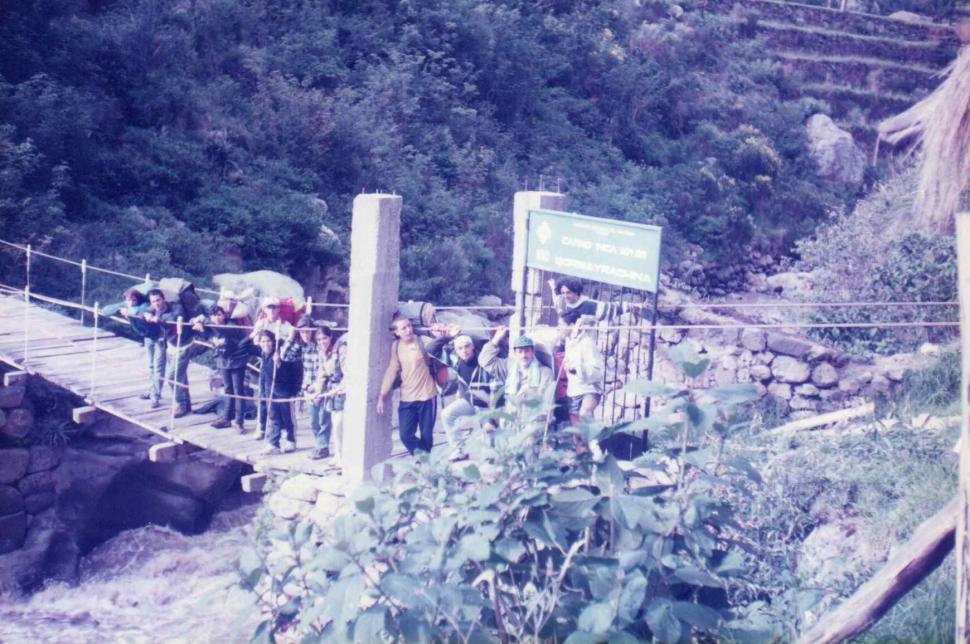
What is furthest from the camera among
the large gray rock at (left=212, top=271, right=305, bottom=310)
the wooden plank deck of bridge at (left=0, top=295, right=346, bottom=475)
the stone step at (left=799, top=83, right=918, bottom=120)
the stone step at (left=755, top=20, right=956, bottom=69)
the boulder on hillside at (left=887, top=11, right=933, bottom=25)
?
the boulder on hillside at (left=887, top=11, right=933, bottom=25)

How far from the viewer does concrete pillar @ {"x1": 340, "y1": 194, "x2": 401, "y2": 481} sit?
586 centimetres

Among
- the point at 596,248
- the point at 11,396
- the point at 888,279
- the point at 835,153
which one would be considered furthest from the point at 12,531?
the point at 835,153

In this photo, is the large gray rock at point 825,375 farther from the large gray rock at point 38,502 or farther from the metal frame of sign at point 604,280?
the large gray rock at point 38,502

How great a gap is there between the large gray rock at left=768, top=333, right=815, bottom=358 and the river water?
558 cm

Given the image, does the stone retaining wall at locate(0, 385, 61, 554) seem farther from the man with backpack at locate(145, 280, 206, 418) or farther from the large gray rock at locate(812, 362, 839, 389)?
the large gray rock at locate(812, 362, 839, 389)

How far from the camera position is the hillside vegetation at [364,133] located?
1288 centimetres

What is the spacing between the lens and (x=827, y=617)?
287 centimetres

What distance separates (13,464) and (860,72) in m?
23.1

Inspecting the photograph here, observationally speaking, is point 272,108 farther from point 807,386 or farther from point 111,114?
point 807,386

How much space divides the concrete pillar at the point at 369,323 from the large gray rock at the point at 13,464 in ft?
16.9

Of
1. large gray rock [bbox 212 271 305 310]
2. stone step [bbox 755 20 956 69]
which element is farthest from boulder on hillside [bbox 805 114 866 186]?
large gray rock [bbox 212 271 305 310]

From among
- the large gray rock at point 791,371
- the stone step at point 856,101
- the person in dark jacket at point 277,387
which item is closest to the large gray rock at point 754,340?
the large gray rock at point 791,371

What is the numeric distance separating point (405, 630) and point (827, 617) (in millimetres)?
1311

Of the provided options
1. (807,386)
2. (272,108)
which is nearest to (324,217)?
(272,108)
